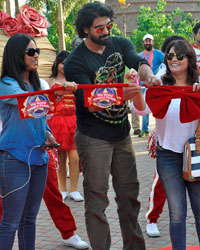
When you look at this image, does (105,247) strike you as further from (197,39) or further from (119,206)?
(197,39)

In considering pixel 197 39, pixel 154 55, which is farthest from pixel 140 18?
pixel 197 39

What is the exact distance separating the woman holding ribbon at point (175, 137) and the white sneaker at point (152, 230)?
1070mm

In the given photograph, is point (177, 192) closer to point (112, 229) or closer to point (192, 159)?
point (192, 159)

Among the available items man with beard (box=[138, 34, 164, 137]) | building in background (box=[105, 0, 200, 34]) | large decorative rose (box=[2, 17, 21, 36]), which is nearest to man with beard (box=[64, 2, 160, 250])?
large decorative rose (box=[2, 17, 21, 36])

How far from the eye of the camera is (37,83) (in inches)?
148

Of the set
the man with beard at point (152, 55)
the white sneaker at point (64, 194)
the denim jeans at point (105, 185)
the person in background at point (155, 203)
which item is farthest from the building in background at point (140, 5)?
the denim jeans at point (105, 185)

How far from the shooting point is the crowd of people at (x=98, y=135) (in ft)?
11.6

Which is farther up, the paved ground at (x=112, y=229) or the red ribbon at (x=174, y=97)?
the red ribbon at (x=174, y=97)

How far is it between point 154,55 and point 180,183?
23.6ft

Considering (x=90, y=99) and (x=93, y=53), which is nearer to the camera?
(x=90, y=99)

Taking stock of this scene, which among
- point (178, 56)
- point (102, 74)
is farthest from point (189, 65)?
point (102, 74)

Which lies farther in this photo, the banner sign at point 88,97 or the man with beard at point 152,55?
the man with beard at point 152,55

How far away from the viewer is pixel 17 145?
3.52 m

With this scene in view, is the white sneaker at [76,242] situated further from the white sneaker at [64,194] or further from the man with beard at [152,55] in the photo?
the man with beard at [152,55]
